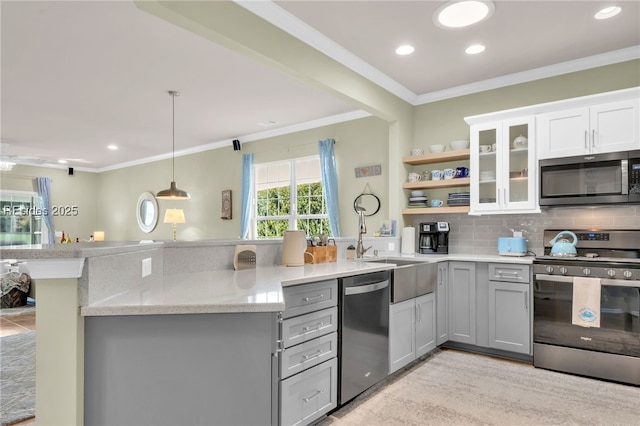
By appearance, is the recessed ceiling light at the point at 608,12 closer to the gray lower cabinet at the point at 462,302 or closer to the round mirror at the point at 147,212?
the gray lower cabinet at the point at 462,302

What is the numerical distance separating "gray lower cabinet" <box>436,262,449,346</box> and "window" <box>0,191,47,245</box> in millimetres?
8925

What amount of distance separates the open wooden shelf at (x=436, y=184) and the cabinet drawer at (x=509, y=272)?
0.94 meters

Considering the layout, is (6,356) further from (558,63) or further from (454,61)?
(558,63)

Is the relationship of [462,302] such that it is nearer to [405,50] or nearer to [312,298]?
[312,298]

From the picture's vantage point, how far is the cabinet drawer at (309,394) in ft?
6.73

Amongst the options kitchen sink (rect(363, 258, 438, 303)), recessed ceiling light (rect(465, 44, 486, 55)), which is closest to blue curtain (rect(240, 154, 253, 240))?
kitchen sink (rect(363, 258, 438, 303))

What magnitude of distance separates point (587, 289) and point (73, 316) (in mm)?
3358

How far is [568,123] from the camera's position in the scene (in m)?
3.40

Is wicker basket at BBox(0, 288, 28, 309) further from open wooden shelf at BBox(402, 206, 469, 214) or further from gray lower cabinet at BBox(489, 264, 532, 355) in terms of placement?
gray lower cabinet at BBox(489, 264, 532, 355)

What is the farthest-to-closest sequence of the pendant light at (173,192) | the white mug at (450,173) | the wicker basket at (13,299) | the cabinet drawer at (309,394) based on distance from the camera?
the wicker basket at (13,299) → the pendant light at (173,192) → the white mug at (450,173) → the cabinet drawer at (309,394)

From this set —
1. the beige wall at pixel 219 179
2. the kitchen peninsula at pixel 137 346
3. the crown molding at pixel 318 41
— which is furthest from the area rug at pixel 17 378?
the beige wall at pixel 219 179

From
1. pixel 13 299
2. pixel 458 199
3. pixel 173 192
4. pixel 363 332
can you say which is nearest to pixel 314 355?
pixel 363 332

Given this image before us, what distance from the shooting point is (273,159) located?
6152 mm

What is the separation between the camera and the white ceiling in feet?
9.46
